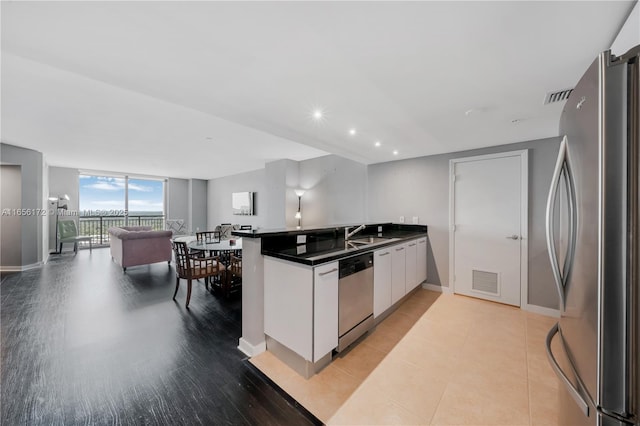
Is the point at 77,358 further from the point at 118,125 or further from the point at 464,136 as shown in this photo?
the point at 464,136

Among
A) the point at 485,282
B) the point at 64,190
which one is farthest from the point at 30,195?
the point at 485,282

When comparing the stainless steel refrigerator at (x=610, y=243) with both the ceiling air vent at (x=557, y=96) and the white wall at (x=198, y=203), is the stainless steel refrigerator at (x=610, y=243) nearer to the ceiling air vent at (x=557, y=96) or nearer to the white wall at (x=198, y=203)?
the ceiling air vent at (x=557, y=96)

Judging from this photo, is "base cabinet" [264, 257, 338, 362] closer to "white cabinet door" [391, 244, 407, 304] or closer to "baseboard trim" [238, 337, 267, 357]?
"baseboard trim" [238, 337, 267, 357]

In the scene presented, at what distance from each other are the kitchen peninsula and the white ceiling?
1.21 metres

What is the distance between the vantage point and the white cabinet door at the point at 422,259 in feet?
11.7

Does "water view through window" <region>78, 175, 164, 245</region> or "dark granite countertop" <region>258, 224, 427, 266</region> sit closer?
"dark granite countertop" <region>258, 224, 427, 266</region>

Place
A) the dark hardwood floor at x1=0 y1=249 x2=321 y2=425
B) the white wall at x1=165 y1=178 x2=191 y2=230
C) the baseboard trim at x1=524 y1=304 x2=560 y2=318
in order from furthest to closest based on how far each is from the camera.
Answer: the white wall at x1=165 y1=178 x2=191 y2=230 → the baseboard trim at x1=524 y1=304 x2=560 y2=318 → the dark hardwood floor at x1=0 y1=249 x2=321 y2=425

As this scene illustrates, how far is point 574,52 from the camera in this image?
1375 millimetres

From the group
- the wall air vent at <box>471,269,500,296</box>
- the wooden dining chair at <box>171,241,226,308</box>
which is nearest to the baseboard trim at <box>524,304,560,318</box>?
the wall air vent at <box>471,269,500,296</box>

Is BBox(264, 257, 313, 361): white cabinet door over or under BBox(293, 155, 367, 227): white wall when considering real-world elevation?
under

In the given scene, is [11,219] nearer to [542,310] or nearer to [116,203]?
[116,203]

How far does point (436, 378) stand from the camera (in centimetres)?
185

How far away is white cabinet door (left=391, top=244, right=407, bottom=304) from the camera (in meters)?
2.82

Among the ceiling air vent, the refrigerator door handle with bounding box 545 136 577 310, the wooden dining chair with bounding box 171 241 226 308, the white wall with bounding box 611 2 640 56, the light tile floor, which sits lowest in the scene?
the light tile floor
